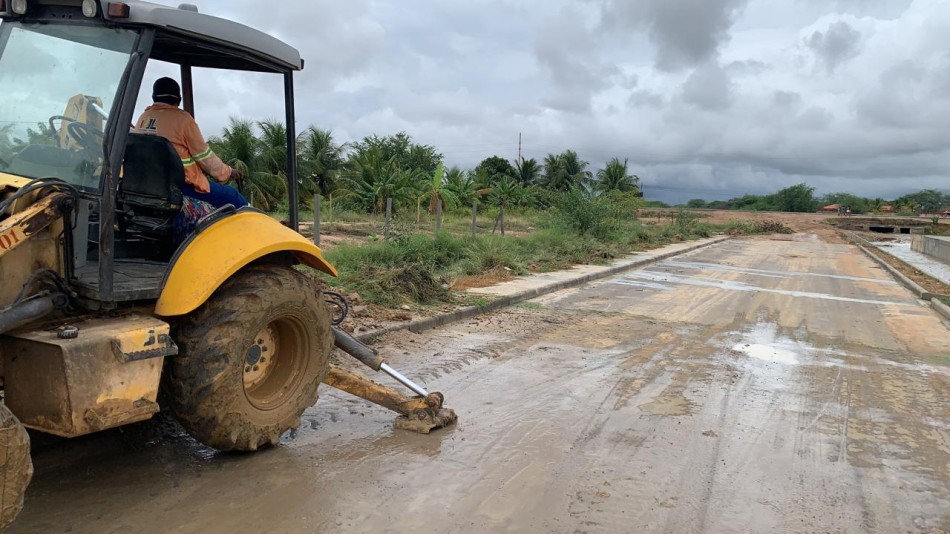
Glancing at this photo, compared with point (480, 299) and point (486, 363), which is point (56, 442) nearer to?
point (486, 363)

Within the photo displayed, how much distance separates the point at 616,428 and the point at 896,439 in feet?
7.02

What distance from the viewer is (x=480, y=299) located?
1120 centimetres

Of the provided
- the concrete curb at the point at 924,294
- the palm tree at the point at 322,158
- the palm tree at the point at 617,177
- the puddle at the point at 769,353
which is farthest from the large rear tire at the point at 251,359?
the palm tree at the point at 617,177

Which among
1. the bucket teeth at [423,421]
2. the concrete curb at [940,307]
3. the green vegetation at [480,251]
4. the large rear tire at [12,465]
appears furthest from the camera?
the concrete curb at [940,307]

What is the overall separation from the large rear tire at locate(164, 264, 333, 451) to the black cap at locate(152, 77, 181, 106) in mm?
1252

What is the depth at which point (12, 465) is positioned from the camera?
2754 millimetres

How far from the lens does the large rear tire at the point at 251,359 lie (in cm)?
383

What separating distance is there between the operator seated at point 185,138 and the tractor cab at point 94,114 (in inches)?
12.2

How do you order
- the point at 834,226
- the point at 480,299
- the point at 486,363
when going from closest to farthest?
the point at 486,363 < the point at 480,299 < the point at 834,226

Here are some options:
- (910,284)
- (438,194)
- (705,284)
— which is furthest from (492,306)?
(438,194)

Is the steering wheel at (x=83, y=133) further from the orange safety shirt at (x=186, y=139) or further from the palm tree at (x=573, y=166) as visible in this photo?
the palm tree at (x=573, y=166)

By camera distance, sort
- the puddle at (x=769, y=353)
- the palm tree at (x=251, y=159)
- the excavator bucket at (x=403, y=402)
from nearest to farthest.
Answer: the excavator bucket at (x=403, y=402)
the puddle at (x=769, y=353)
the palm tree at (x=251, y=159)

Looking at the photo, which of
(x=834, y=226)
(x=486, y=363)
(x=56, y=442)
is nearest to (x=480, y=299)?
(x=486, y=363)

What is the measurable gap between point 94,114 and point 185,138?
0.71 meters
